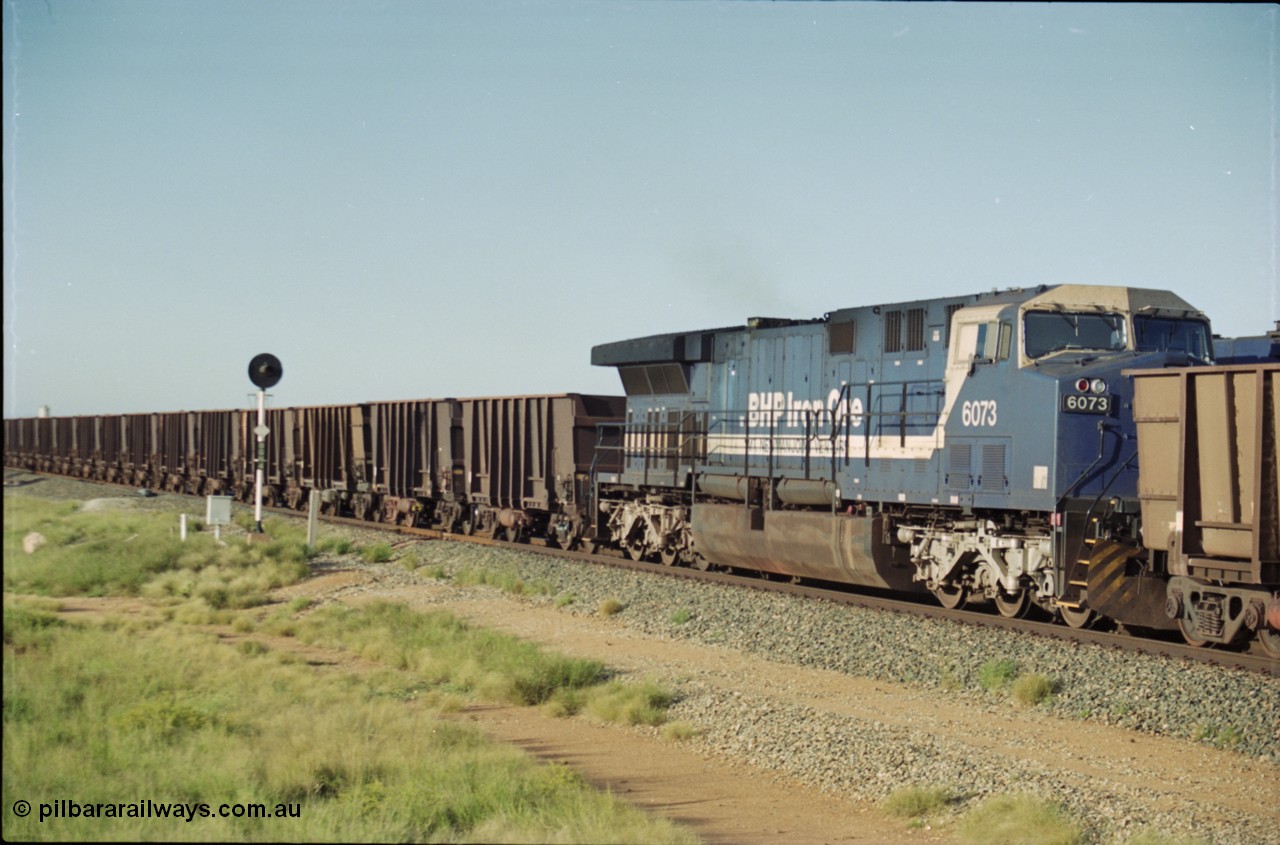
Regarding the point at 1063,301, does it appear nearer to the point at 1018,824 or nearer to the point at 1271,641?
the point at 1271,641

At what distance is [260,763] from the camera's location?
7.63m

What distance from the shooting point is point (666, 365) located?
2200 centimetres

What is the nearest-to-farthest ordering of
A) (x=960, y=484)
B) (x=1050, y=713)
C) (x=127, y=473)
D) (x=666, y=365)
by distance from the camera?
(x=1050, y=713) → (x=960, y=484) → (x=666, y=365) → (x=127, y=473)

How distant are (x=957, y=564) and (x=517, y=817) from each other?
9714 millimetres

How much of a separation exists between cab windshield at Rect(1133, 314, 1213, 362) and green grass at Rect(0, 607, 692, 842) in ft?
30.8

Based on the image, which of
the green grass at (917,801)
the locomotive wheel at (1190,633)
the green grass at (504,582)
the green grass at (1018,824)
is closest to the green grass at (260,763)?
the green grass at (917,801)

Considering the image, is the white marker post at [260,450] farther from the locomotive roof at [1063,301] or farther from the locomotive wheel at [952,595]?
the locomotive wheel at [952,595]

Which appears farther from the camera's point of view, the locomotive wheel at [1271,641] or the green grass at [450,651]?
the green grass at [450,651]

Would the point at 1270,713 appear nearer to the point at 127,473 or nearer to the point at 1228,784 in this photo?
the point at 1228,784

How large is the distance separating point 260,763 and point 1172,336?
11.8 meters

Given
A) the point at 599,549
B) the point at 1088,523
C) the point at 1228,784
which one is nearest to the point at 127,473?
the point at 599,549

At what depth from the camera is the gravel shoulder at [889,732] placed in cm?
859

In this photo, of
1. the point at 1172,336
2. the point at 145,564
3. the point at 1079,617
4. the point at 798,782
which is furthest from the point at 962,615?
the point at 145,564

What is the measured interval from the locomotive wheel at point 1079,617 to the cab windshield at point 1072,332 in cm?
306
